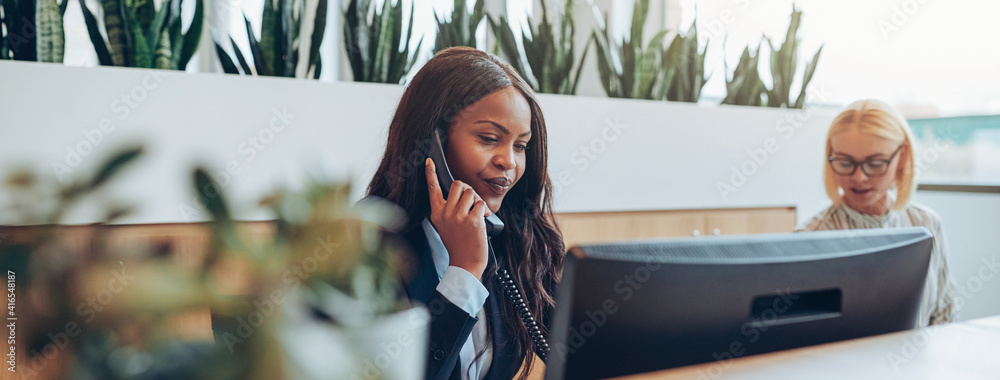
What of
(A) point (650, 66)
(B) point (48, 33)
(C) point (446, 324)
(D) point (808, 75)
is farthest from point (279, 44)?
(D) point (808, 75)

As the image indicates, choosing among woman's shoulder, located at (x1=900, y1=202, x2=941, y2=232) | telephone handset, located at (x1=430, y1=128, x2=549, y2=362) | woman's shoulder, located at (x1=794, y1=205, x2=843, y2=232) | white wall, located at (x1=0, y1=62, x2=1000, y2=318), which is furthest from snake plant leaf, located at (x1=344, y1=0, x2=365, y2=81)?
woman's shoulder, located at (x1=900, y1=202, x2=941, y2=232)

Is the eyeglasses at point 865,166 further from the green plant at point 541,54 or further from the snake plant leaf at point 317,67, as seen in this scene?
the snake plant leaf at point 317,67

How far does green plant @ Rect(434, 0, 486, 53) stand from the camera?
1922 mm

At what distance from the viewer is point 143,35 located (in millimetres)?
1555

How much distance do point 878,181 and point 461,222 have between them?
3.93 feet

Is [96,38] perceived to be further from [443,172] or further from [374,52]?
[443,172]

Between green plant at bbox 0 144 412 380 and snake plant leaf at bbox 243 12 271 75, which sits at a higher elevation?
snake plant leaf at bbox 243 12 271 75

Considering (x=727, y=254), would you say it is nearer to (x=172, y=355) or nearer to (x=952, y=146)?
(x=172, y=355)

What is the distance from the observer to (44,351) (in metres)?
0.25

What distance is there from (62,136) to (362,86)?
66 centimetres

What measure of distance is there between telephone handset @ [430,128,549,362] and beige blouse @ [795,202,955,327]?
990 millimetres

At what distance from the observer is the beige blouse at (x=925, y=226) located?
1.61 m

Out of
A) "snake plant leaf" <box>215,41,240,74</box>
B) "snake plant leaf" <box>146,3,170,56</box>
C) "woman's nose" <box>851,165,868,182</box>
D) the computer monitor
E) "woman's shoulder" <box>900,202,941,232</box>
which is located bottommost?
"woman's shoulder" <box>900,202,941,232</box>

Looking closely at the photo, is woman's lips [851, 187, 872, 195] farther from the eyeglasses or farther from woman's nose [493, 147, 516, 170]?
woman's nose [493, 147, 516, 170]
